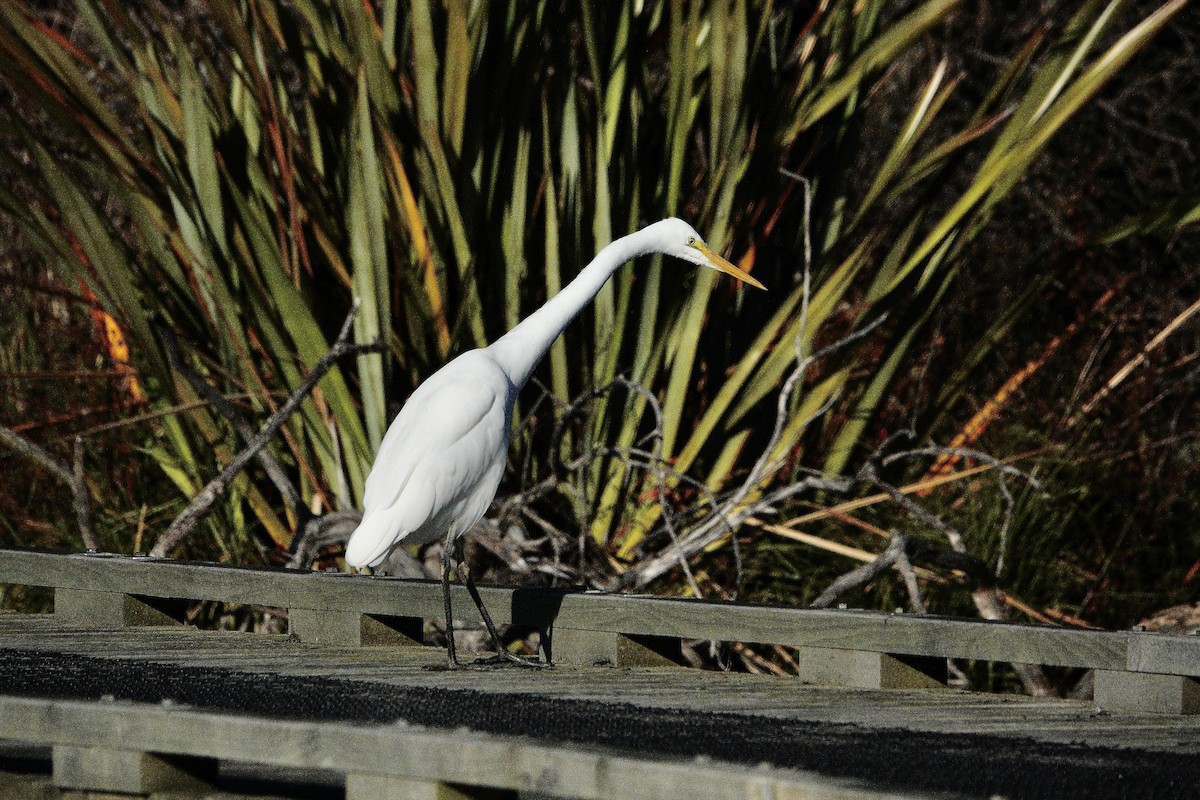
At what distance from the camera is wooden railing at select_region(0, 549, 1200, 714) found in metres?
3.32

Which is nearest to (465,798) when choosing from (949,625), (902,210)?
(949,625)

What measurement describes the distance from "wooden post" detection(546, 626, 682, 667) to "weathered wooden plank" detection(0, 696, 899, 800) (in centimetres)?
145

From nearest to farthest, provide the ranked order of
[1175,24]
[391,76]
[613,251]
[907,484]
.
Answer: [613,251], [391,76], [907,484], [1175,24]

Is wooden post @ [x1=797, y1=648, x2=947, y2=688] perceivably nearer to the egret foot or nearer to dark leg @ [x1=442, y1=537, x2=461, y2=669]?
the egret foot

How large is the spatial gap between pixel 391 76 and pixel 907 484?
233 centimetres

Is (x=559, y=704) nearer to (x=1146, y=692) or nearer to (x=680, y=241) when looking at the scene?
(x=1146, y=692)

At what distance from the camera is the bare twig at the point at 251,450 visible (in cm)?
472

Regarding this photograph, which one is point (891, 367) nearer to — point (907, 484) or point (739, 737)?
point (907, 484)

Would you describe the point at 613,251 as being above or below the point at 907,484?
above

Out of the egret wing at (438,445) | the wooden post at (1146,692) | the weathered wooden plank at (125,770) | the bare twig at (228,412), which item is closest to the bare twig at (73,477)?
the bare twig at (228,412)

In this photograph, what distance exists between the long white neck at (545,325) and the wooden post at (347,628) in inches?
28.5

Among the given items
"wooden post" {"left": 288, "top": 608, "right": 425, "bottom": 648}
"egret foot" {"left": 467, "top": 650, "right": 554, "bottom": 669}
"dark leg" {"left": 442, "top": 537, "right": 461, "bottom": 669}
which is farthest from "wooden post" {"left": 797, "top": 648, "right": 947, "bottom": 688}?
"wooden post" {"left": 288, "top": 608, "right": 425, "bottom": 648}

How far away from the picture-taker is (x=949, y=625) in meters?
3.49

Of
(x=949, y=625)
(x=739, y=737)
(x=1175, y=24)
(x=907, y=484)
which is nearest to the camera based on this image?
(x=739, y=737)
